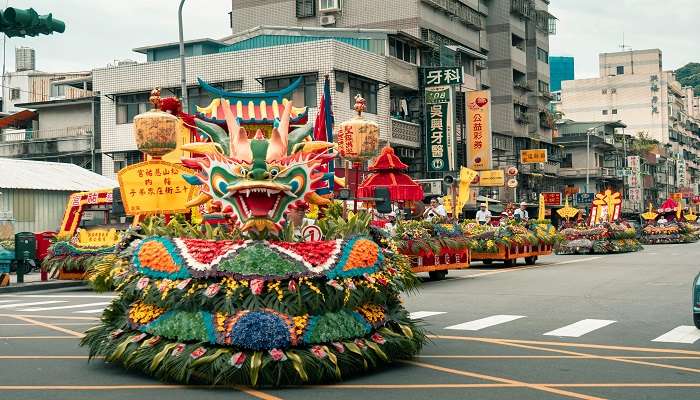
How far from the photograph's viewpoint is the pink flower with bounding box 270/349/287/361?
8828mm

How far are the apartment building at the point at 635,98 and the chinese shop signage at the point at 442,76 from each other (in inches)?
2928

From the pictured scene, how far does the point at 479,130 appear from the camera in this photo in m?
52.5

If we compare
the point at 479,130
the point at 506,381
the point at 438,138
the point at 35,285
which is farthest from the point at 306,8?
the point at 506,381

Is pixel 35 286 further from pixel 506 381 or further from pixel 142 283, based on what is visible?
pixel 506 381

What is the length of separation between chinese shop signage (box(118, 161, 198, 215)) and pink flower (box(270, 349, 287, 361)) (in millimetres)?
10776

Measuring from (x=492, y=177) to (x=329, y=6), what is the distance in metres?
14.3

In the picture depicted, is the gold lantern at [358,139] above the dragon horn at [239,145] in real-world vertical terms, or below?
above

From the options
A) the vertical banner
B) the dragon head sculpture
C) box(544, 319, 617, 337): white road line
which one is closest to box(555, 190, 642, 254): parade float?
the vertical banner

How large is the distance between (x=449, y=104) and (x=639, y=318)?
33.8m

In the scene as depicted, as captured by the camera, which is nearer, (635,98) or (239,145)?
(239,145)

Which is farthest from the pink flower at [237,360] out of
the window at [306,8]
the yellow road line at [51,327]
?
the window at [306,8]

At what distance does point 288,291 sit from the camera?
9211 mm

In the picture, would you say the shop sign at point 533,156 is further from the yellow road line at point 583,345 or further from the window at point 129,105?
the yellow road line at point 583,345

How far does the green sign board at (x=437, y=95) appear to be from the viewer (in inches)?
1887
